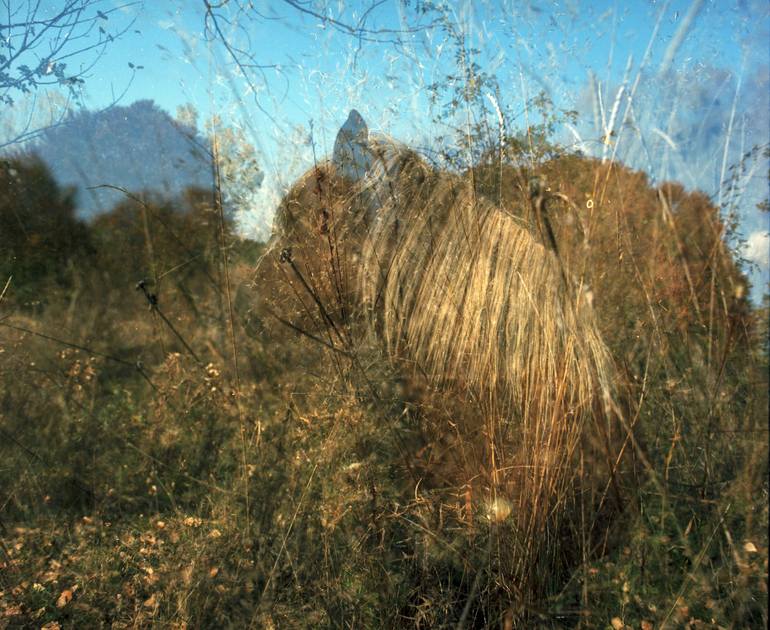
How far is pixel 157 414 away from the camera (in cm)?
355

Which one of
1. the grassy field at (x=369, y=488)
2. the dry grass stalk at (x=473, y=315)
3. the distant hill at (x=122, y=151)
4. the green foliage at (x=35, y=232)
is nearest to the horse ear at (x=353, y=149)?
the dry grass stalk at (x=473, y=315)

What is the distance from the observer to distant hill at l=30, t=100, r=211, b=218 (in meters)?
3.62

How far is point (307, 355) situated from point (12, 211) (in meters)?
2.54

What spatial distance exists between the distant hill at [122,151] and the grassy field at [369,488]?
101 centimetres

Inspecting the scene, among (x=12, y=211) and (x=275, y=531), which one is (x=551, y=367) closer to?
(x=275, y=531)

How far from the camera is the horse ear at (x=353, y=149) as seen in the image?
2947mm

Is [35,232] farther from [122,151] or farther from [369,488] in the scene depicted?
[369,488]

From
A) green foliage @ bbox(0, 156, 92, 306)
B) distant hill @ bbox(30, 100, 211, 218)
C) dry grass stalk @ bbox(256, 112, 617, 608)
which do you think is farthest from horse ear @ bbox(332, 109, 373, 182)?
green foliage @ bbox(0, 156, 92, 306)

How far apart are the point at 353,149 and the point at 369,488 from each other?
158 centimetres

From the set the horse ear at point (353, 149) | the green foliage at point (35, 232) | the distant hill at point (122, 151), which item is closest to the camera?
the horse ear at point (353, 149)

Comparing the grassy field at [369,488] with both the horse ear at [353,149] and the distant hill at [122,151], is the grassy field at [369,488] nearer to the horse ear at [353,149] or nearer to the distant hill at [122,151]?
the horse ear at [353,149]

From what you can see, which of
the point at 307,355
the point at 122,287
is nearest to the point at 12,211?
the point at 122,287

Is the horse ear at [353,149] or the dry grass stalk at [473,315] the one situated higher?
the horse ear at [353,149]

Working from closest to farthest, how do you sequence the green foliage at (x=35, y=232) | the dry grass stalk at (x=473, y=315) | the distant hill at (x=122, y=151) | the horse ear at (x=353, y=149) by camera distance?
the dry grass stalk at (x=473, y=315)
the horse ear at (x=353, y=149)
the distant hill at (x=122, y=151)
the green foliage at (x=35, y=232)
